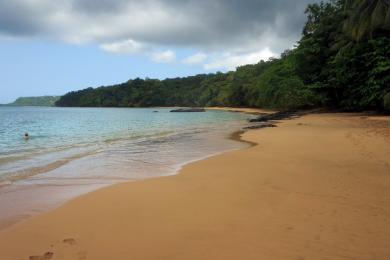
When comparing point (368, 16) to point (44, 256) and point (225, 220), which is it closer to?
point (225, 220)

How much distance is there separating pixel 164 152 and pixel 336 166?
23.2 feet

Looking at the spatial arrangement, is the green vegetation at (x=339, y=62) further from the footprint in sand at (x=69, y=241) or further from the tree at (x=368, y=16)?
the footprint in sand at (x=69, y=241)

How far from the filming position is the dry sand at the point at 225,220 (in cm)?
404

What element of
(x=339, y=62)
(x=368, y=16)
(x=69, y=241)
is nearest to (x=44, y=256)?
(x=69, y=241)

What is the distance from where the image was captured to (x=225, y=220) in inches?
198

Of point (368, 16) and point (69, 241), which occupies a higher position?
point (368, 16)

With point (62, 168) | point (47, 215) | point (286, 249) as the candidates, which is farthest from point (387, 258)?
point (62, 168)

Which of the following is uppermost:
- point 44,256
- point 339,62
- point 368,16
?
point 368,16

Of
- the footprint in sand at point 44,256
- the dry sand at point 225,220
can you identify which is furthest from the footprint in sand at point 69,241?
the footprint in sand at point 44,256

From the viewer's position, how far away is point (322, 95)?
129 ft

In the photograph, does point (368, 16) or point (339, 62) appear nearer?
point (368, 16)

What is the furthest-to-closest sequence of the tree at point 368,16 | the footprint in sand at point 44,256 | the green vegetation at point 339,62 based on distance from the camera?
the green vegetation at point 339,62 < the tree at point 368,16 < the footprint in sand at point 44,256

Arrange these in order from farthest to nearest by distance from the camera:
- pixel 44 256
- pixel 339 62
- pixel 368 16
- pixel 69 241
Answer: pixel 339 62, pixel 368 16, pixel 69 241, pixel 44 256

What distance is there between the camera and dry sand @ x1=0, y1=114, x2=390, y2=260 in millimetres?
4035
